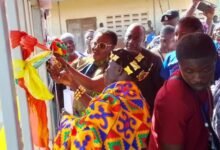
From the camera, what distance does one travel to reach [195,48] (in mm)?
1612

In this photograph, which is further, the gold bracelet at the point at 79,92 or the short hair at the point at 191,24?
the short hair at the point at 191,24

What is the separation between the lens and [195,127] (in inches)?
61.9

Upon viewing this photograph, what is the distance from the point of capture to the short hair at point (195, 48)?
1.60m

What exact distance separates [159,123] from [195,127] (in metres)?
0.14

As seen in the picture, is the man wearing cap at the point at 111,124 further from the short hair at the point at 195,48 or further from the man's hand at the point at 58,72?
the man's hand at the point at 58,72

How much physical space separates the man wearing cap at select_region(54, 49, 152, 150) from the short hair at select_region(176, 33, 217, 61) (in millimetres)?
329

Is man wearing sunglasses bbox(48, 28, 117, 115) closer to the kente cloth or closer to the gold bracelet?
the gold bracelet

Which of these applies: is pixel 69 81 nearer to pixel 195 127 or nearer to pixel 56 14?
pixel 195 127

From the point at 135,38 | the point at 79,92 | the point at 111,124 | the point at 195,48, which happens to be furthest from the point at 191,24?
the point at 111,124

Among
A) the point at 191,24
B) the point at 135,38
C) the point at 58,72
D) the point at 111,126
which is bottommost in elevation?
the point at 111,126

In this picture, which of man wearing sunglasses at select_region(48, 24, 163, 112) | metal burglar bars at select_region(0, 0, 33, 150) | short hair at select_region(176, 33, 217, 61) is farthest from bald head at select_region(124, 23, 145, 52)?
metal burglar bars at select_region(0, 0, 33, 150)

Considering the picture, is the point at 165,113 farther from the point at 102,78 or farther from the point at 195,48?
the point at 102,78

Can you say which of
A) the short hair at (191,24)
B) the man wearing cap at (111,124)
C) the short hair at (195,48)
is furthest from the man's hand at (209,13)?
the short hair at (195,48)

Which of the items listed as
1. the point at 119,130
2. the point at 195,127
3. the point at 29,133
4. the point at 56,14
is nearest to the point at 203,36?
the point at 195,127
